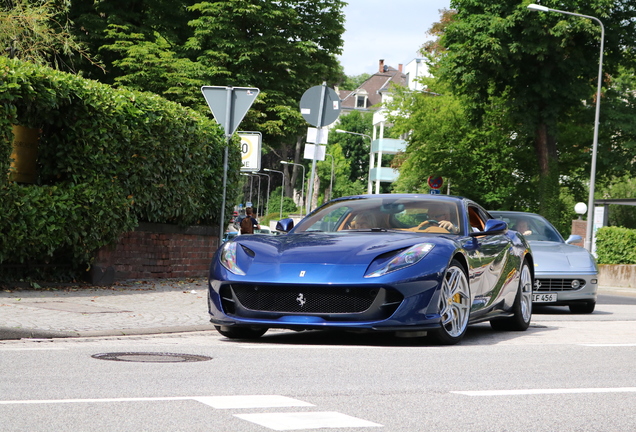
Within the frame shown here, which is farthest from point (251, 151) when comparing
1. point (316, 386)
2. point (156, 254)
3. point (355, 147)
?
point (355, 147)

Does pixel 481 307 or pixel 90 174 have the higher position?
pixel 90 174

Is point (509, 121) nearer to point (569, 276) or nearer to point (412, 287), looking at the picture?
point (569, 276)

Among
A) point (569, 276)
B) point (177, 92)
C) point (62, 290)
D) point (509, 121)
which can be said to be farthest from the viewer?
point (509, 121)

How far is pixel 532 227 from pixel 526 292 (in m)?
4.98

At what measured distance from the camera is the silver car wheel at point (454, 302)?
8.75m

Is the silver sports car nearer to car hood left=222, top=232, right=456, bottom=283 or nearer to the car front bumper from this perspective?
the car front bumper

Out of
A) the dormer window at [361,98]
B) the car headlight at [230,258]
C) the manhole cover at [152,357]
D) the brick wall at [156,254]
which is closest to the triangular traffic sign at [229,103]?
the brick wall at [156,254]

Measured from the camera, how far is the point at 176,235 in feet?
55.8

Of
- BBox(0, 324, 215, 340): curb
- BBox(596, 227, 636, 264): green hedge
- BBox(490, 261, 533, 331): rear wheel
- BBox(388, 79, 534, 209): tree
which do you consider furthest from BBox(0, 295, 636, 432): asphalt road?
BBox(388, 79, 534, 209): tree

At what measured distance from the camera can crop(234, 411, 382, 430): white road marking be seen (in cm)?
489

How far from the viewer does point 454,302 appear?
354 inches

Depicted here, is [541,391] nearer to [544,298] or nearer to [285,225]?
[285,225]

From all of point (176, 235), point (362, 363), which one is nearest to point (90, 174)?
point (176, 235)

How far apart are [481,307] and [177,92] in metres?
22.8
